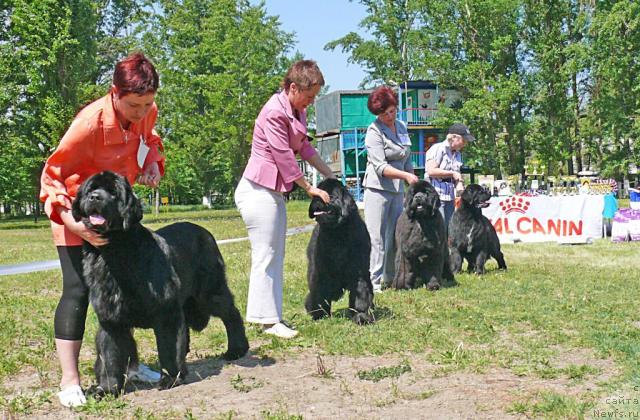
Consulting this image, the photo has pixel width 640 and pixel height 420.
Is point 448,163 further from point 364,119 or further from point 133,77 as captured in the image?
point 364,119

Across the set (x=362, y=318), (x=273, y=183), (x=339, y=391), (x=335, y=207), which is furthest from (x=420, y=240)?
(x=339, y=391)

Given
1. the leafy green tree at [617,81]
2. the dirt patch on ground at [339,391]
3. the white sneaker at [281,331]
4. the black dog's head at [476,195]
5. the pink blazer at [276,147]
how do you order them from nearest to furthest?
the dirt patch on ground at [339,391], the pink blazer at [276,147], the white sneaker at [281,331], the black dog's head at [476,195], the leafy green tree at [617,81]

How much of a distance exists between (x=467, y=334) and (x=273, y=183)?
1.91m

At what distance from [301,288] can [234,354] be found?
3.26 m

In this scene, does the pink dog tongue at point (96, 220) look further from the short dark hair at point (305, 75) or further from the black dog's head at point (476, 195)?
the black dog's head at point (476, 195)

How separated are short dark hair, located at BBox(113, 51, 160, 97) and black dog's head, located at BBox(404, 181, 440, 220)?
401cm

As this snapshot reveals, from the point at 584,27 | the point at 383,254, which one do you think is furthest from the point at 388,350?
the point at 584,27

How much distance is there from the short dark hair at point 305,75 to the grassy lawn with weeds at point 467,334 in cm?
196

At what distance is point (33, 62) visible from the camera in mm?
26859

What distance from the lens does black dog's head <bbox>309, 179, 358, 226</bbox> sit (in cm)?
554

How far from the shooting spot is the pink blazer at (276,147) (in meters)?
5.21

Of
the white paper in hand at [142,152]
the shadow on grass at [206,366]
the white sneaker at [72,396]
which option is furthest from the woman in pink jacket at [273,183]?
the white sneaker at [72,396]

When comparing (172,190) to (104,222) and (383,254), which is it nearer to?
(383,254)

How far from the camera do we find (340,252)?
573 centimetres
